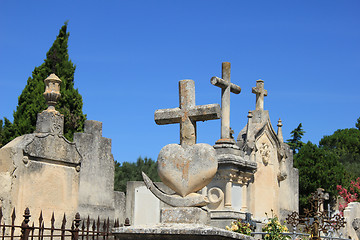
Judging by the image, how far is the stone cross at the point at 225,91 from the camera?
1171 centimetres

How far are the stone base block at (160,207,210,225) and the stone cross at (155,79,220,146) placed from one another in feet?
2.18

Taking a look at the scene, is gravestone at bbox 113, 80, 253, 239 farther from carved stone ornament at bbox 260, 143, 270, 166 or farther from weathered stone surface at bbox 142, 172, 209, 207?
carved stone ornament at bbox 260, 143, 270, 166

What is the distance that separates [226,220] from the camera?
10688 mm

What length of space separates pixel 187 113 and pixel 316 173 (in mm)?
22717

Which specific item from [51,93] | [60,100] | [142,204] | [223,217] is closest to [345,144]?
[60,100]

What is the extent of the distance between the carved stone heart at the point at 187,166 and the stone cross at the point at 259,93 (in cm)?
947

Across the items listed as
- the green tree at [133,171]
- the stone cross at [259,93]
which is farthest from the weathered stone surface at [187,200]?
the green tree at [133,171]

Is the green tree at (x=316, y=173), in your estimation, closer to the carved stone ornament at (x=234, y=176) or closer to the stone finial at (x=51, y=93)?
the carved stone ornament at (x=234, y=176)

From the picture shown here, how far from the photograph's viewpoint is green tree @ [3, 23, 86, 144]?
70.1 feet

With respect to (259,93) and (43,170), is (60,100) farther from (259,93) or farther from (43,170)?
(43,170)

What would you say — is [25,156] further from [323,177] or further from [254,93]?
[323,177]

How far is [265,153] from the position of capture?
14.3 m

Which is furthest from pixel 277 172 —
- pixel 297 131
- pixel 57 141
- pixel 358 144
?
pixel 358 144

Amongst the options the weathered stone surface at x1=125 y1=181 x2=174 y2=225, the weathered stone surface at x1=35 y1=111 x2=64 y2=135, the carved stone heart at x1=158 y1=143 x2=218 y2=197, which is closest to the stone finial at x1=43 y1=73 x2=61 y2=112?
the weathered stone surface at x1=35 y1=111 x2=64 y2=135
